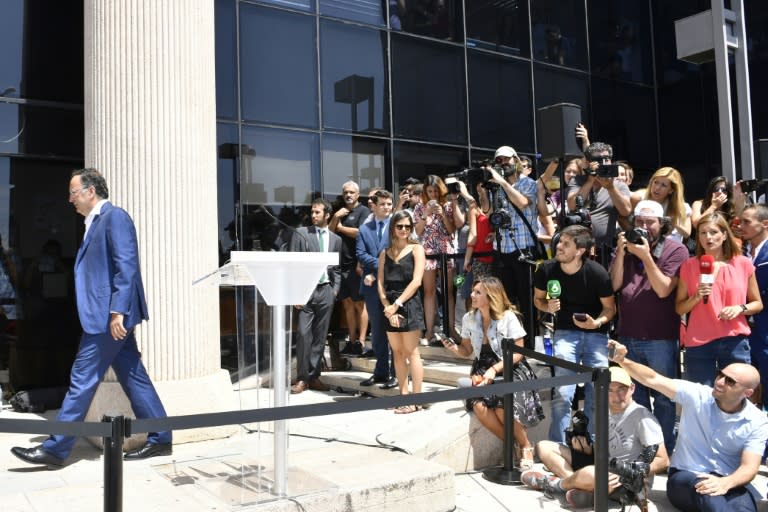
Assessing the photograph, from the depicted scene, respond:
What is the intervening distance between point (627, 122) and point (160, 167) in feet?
36.5

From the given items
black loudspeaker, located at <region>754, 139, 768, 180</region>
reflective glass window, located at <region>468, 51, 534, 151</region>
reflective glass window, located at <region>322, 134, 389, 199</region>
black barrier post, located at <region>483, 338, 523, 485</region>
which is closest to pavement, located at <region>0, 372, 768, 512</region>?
black barrier post, located at <region>483, 338, 523, 485</region>

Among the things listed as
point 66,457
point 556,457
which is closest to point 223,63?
point 66,457

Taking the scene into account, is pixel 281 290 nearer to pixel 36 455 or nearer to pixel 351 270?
pixel 36 455

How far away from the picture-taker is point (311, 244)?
7.56 metres

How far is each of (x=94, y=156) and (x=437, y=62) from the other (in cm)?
725

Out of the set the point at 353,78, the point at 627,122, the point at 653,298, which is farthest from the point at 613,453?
the point at 627,122

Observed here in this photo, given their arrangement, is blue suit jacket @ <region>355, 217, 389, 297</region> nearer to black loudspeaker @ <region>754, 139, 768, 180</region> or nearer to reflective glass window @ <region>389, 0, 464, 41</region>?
black loudspeaker @ <region>754, 139, 768, 180</region>

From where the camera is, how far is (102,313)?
495 cm

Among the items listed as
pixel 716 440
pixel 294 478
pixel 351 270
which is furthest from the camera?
pixel 351 270

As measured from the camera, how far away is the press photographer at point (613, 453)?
4715 millimetres

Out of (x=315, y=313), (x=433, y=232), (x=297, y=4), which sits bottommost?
(x=315, y=313)

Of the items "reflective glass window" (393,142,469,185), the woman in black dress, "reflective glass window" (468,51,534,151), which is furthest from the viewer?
"reflective glass window" (468,51,534,151)

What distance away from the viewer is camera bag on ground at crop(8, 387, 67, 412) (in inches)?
279

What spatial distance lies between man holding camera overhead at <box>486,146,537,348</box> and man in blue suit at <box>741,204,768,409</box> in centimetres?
183
